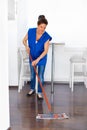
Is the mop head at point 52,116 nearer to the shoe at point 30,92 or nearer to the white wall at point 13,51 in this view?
the shoe at point 30,92

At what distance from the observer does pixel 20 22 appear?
4980 mm

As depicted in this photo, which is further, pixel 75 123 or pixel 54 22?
pixel 54 22

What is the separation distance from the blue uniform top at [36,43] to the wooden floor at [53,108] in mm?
633

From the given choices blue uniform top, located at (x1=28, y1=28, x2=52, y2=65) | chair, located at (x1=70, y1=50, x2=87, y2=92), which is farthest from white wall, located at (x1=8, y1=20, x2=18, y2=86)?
chair, located at (x1=70, y1=50, x2=87, y2=92)

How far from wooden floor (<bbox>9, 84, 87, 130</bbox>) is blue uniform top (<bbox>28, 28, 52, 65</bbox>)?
63 centimetres

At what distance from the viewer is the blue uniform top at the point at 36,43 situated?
409 cm

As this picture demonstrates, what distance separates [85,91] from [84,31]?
1.16m

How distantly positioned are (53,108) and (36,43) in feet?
3.22

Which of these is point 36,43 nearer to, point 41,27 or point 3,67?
point 41,27

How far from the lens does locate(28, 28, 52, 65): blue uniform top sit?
4.09m

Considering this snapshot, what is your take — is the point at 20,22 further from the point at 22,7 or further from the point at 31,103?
the point at 31,103

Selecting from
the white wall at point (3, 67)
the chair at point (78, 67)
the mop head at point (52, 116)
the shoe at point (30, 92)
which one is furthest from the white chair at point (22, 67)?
the white wall at point (3, 67)

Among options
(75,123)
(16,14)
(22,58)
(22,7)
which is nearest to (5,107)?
(75,123)

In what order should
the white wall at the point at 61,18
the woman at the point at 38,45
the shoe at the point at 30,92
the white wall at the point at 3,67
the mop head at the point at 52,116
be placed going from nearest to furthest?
the white wall at the point at 3,67 → the mop head at the point at 52,116 → the woman at the point at 38,45 → the shoe at the point at 30,92 → the white wall at the point at 61,18
